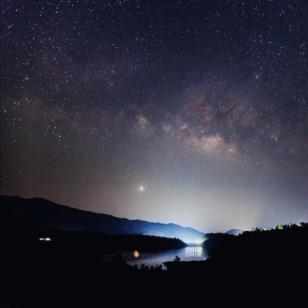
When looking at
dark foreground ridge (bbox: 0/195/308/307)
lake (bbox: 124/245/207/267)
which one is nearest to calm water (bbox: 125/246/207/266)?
lake (bbox: 124/245/207/267)

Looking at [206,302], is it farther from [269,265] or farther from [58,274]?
A: [58,274]

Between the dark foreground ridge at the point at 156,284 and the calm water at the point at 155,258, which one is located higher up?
the dark foreground ridge at the point at 156,284

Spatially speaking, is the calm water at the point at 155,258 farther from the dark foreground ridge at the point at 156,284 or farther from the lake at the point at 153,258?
the dark foreground ridge at the point at 156,284

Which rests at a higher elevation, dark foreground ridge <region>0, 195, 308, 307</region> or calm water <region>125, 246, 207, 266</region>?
dark foreground ridge <region>0, 195, 308, 307</region>

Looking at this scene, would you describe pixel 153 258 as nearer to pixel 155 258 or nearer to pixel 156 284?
pixel 155 258

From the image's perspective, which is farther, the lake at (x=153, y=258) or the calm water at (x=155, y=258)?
the lake at (x=153, y=258)

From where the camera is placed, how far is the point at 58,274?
1730 centimetres

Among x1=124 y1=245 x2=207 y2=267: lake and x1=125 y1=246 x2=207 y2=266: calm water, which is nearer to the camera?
x1=125 y1=246 x2=207 y2=266: calm water

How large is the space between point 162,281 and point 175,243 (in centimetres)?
11390

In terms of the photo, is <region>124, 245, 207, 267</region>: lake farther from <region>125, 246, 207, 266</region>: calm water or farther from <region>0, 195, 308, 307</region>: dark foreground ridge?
<region>0, 195, 308, 307</region>: dark foreground ridge

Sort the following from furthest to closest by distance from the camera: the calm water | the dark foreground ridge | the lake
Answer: the lake < the calm water < the dark foreground ridge

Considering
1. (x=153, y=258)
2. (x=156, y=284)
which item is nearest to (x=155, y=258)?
(x=153, y=258)

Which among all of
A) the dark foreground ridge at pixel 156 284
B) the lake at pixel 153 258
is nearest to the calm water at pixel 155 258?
the lake at pixel 153 258

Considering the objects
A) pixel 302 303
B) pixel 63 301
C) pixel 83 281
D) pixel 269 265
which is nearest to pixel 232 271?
pixel 269 265
